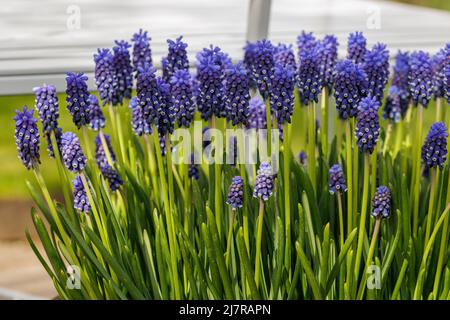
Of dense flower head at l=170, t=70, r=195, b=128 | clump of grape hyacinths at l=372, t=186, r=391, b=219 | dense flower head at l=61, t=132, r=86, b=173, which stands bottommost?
clump of grape hyacinths at l=372, t=186, r=391, b=219

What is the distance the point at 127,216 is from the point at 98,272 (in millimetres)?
171

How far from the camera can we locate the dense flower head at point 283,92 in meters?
1.54

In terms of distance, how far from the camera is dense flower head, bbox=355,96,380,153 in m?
1.48

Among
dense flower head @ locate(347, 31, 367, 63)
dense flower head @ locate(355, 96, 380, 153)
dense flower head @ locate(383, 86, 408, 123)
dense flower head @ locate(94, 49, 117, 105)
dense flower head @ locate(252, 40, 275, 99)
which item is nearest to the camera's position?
dense flower head @ locate(355, 96, 380, 153)

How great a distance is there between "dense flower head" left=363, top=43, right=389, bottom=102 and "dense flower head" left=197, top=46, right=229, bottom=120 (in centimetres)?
31

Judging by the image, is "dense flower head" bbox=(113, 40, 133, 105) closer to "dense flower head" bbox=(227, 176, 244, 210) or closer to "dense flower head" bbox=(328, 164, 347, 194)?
"dense flower head" bbox=(227, 176, 244, 210)

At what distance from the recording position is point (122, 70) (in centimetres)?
178

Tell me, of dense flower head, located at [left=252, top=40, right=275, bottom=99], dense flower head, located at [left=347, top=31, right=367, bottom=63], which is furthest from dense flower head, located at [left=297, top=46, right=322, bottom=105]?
dense flower head, located at [left=347, top=31, right=367, bottom=63]

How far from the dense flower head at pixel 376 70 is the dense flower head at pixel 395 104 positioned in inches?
14.1

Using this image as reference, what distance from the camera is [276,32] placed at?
3.07 meters

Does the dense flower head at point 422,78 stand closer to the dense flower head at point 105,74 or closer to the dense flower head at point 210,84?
the dense flower head at point 210,84

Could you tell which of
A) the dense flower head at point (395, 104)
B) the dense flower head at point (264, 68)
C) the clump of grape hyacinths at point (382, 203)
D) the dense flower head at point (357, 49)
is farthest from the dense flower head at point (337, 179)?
the dense flower head at point (395, 104)
